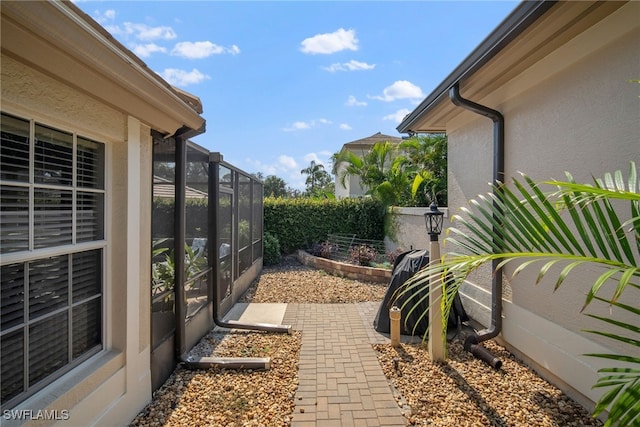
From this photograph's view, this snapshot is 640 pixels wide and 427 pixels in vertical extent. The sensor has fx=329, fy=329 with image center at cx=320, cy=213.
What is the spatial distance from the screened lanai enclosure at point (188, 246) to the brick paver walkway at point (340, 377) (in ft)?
5.46

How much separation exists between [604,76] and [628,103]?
0.40 meters

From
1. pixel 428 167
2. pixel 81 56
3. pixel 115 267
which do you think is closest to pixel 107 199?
pixel 115 267

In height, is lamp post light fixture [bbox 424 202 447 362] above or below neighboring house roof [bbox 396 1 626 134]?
below

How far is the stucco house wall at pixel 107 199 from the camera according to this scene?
1.95 metres

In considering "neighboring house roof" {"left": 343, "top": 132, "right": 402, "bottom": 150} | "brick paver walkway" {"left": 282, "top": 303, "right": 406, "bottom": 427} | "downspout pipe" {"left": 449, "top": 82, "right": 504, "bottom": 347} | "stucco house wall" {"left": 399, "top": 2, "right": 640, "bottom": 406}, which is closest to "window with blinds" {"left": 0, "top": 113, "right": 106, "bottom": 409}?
"brick paver walkway" {"left": 282, "top": 303, "right": 406, "bottom": 427}

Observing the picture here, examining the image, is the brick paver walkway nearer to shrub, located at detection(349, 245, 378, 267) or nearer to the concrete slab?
the concrete slab

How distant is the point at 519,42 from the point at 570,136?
3.78 ft

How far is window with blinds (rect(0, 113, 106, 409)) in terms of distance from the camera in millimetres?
2127

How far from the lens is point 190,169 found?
16.5 feet

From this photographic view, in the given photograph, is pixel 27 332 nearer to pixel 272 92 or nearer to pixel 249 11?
pixel 249 11

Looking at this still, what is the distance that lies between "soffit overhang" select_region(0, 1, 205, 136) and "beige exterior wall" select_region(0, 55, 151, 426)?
16cm

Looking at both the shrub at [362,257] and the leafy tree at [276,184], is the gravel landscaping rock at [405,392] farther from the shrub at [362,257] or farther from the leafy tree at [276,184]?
the leafy tree at [276,184]

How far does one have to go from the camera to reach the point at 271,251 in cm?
1243

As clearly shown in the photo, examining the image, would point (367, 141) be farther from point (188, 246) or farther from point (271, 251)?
point (188, 246)
